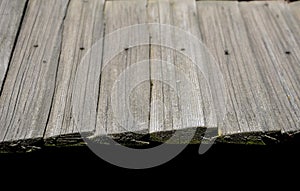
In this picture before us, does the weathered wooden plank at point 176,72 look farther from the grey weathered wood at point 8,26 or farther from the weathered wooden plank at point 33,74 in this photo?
the grey weathered wood at point 8,26

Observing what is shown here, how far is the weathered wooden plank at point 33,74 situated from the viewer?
1.83m

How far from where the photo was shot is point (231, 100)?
2000 mm

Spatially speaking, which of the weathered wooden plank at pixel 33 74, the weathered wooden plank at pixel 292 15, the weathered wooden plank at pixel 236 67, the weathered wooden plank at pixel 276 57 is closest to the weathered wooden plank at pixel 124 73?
the weathered wooden plank at pixel 33 74

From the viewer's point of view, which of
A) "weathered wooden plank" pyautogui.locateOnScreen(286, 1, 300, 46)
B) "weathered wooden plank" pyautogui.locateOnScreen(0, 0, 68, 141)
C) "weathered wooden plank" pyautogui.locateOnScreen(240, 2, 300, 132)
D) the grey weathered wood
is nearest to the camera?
"weathered wooden plank" pyautogui.locateOnScreen(0, 0, 68, 141)

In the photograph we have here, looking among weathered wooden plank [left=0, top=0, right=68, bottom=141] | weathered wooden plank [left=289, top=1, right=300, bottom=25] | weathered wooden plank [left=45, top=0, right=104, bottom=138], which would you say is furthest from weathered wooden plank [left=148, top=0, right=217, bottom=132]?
weathered wooden plank [left=289, top=1, right=300, bottom=25]

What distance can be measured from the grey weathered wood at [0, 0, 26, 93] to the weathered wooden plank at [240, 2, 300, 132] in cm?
134

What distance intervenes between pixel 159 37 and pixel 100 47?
1.12 feet

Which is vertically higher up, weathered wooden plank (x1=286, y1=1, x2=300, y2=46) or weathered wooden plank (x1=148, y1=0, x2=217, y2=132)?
weathered wooden plank (x1=286, y1=1, x2=300, y2=46)

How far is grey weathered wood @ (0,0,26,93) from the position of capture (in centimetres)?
211

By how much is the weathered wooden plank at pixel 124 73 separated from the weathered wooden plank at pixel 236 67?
377mm

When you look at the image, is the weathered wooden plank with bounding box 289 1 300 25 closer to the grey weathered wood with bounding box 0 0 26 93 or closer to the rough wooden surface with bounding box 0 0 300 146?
the rough wooden surface with bounding box 0 0 300 146

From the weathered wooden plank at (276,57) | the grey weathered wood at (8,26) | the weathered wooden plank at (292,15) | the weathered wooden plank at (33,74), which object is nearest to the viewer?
the weathered wooden plank at (33,74)

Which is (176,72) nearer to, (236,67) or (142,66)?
(142,66)

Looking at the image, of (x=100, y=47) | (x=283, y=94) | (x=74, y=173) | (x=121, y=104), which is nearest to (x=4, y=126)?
(x=121, y=104)
